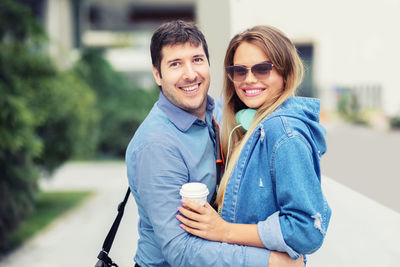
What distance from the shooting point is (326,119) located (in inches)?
1128

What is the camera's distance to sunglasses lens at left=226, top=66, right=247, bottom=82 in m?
1.87

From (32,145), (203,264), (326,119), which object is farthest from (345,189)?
(326,119)

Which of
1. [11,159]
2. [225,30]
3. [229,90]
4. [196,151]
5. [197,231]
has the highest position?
[225,30]

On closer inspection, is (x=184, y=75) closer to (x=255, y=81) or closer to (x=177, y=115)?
(x=177, y=115)

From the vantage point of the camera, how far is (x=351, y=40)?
30453 mm

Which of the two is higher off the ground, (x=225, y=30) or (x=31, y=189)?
(x=225, y=30)

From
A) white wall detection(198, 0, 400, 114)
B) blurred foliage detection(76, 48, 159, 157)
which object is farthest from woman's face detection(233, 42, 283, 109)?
white wall detection(198, 0, 400, 114)

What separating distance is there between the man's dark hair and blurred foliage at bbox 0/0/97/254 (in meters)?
4.34

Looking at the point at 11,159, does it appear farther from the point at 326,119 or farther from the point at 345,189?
the point at 326,119

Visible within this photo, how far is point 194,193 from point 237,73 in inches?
24.2

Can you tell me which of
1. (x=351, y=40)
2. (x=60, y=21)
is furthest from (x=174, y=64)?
(x=351, y=40)

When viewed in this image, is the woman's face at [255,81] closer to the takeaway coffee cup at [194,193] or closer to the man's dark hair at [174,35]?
the man's dark hair at [174,35]

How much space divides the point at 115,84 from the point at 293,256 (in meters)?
15.2

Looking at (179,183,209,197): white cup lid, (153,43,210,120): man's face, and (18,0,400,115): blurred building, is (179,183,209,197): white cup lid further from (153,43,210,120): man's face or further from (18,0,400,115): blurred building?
(18,0,400,115): blurred building
